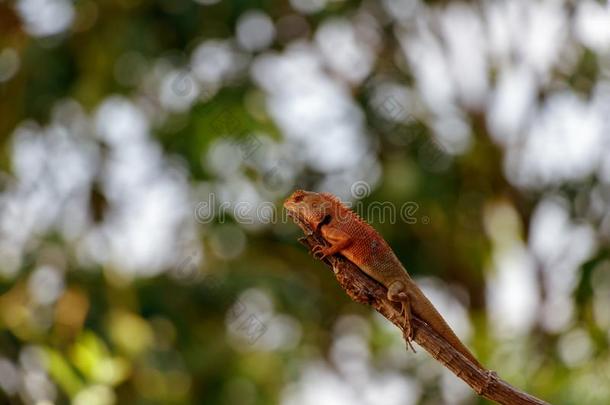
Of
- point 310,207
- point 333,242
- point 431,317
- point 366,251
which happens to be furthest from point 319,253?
point 431,317

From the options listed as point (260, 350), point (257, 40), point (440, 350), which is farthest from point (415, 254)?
point (440, 350)

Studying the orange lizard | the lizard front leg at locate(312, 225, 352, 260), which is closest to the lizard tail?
the orange lizard

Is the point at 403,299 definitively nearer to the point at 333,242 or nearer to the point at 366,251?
the point at 366,251

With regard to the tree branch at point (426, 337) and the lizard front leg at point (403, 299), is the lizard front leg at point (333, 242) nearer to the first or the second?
the tree branch at point (426, 337)

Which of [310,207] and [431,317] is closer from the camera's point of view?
[431,317]

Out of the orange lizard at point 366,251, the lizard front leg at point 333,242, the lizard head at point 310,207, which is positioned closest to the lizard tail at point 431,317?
the orange lizard at point 366,251

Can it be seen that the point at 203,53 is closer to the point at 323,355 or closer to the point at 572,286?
the point at 323,355
